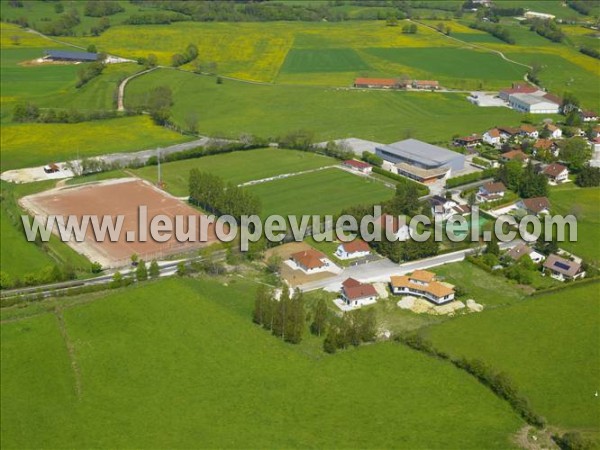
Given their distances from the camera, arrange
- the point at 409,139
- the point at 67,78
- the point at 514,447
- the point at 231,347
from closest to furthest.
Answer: the point at 514,447
the point at 231,347
the point at 409,139
the point at 67,78

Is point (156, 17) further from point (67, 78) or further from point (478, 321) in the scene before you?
point (478, 321)

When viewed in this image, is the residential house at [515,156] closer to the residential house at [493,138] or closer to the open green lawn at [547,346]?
the residential house at [493,138]

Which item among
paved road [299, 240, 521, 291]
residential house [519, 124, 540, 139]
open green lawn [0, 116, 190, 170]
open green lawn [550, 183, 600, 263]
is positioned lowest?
open green lawn [0, 116, 190, 170]

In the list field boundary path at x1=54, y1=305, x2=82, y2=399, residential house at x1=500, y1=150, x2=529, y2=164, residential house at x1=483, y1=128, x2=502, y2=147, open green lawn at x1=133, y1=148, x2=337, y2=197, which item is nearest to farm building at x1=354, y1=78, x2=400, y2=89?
residential house at x1=483, y1=128, x2=502, y2=147

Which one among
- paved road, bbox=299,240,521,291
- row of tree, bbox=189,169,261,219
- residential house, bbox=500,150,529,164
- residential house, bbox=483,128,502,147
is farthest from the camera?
residential house, bbox=483,128,502,147

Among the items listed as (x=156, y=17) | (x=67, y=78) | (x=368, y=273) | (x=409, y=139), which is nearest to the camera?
(x=368, y=273)

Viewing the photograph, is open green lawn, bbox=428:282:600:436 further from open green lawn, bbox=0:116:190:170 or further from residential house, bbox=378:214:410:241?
open green lawn, bbox=0:116:190:170

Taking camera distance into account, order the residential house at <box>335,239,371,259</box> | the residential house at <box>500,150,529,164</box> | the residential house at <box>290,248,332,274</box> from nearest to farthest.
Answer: the residential house at <box>290,248,332,274</box>
the residential house at <box>335,239,371,259</box>
the residential house at <box>500,150,529,164</box>

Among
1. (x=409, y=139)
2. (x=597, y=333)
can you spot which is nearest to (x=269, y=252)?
(x=597, y=333)
